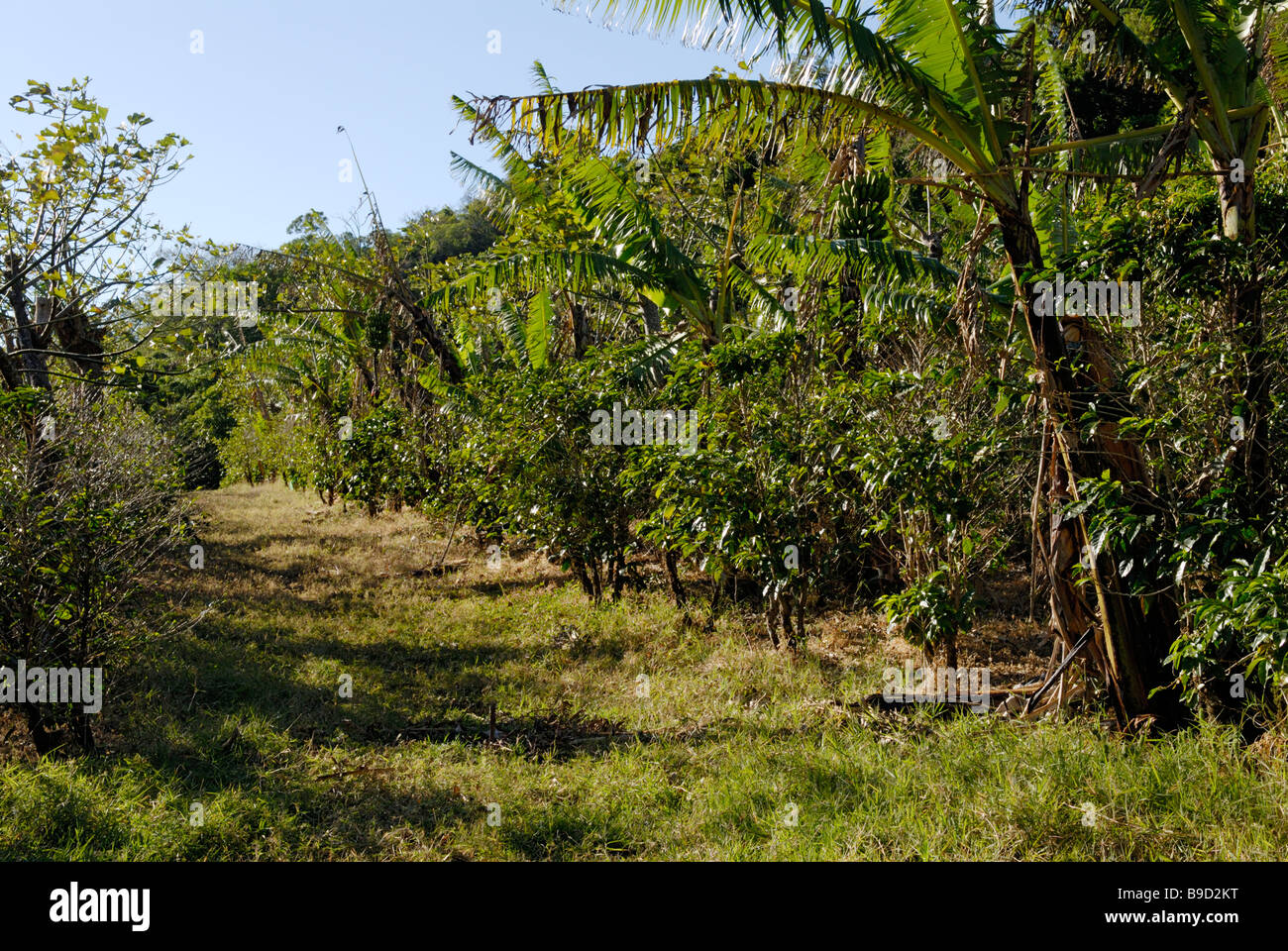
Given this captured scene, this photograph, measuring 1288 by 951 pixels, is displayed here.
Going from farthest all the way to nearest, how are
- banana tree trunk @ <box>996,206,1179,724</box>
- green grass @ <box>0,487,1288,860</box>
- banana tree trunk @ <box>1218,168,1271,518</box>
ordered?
banana tree trunk @ <box>996,206,1179,724</box>
banana tree trunk @ <box>1218,168,1271,518</box>
green grass @ <box>0,487,1288,860</box>

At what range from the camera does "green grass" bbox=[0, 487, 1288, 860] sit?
3.91 m

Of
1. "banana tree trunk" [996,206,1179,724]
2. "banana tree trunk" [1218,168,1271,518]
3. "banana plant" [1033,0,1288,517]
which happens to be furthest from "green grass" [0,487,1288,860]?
"banana plant" [1033,0,1288,517]

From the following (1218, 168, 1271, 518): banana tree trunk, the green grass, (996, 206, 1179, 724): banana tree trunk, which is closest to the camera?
the green grass

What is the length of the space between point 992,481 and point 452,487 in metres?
6.09

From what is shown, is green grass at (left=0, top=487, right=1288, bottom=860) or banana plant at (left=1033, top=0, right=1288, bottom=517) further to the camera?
banana plant at (left=1033, top=0, right=1288, bottom=517)

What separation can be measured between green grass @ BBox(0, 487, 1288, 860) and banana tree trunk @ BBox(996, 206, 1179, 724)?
358 mm

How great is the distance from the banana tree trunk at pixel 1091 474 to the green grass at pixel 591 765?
0.36 metres

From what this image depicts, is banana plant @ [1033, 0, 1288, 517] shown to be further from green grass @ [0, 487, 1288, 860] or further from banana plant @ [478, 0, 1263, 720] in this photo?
green grass @ [0, 487, 1288, 860]

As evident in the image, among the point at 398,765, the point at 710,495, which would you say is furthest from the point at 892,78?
the point at 398,765

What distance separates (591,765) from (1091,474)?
3293 millimetres

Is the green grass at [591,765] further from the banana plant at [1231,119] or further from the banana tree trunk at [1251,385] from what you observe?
A: the banana plant at [1231,119]

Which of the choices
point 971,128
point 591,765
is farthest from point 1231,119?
point 591,765

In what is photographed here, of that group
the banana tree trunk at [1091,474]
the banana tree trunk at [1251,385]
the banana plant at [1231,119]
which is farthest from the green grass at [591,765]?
the banana plant at [1231,119]

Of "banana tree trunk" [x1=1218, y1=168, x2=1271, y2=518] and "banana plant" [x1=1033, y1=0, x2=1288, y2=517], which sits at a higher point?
"banana plant" [x1=1033, y1=0, x2=1288, y2=517]
